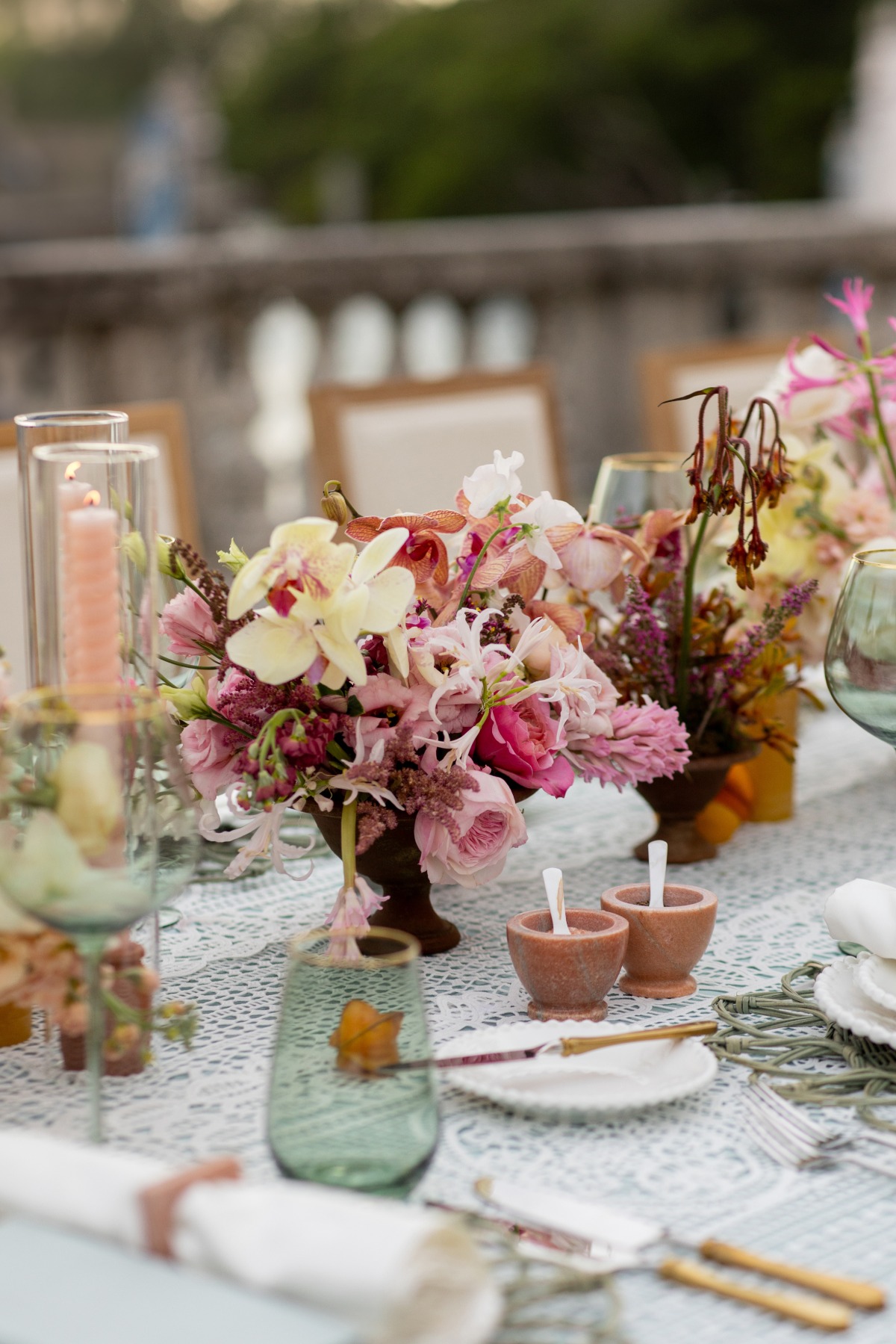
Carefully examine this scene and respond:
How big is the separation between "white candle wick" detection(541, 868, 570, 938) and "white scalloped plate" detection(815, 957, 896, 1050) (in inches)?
6.1

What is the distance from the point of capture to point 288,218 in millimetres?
29344

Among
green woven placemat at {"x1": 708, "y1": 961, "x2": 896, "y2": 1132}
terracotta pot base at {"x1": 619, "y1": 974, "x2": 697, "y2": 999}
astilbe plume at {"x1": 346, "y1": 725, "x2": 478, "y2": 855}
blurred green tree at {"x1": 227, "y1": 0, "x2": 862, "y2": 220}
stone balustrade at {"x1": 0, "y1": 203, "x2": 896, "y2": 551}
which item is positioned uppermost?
blurred green tree at {"x1": 227, "y1": 0, "x2": 862, "y2": 220}

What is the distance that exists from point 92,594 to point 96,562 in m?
0.02

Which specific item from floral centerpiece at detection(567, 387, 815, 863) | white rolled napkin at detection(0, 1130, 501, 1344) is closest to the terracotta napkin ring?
white rolled napkin at detection(0, 1130, 501, 1344)

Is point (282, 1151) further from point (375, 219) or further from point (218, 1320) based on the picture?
point (375, 219)

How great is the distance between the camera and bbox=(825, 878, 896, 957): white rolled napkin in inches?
36.3

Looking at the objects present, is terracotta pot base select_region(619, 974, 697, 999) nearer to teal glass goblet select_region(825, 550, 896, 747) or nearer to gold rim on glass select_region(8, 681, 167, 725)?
teal glass goblet select_region(825, 550, 896, 747)

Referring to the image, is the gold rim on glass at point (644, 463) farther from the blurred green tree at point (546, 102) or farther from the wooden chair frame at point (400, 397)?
the blurred green tree at point (546, 102)

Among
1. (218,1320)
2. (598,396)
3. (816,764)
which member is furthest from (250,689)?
(598,396)

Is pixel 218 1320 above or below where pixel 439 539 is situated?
below

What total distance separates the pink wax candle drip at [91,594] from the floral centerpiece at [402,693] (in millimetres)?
96

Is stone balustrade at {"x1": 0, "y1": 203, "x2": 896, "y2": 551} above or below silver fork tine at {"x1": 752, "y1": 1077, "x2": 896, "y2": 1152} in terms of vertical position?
above

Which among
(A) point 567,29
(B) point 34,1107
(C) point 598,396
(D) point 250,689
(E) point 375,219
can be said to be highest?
(A) point 567,29

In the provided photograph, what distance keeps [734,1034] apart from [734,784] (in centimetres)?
47
